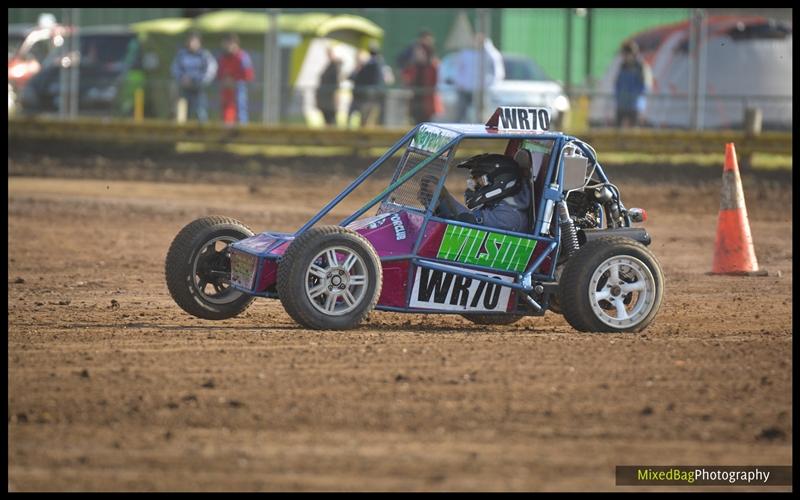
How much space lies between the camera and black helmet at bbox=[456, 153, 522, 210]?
30.3 ft

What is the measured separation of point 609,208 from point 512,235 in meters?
0.87

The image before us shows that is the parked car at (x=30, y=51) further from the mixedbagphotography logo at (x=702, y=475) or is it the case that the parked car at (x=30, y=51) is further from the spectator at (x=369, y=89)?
the mixedbagphotography logo at (x=702, y=475)

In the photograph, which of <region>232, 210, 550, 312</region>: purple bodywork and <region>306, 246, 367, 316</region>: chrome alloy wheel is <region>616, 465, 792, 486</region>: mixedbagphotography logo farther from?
<region>232, 210, 550, 312</region>: purple bodywork

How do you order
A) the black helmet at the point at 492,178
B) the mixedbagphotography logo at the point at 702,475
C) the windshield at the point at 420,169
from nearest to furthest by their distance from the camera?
the mixedbagphotography logo at the point at 702,475
the windshield at the point at 420,169
the black helmet at the point at 492,178

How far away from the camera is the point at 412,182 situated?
933 cm

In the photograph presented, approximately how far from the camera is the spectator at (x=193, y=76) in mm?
21266

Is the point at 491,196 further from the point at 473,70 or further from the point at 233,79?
the point at 233,79

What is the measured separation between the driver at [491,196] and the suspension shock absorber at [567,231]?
0.80 ft

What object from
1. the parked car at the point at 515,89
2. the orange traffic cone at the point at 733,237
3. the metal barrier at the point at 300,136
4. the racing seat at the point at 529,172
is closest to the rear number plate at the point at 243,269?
the racing seat at the point at 529,172

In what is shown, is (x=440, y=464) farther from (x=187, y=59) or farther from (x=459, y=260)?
(x=187, y=59)

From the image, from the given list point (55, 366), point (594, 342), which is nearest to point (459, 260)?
point (594, 342)

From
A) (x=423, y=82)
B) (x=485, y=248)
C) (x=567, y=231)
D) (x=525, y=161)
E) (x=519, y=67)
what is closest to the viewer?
(x=485, y=248)

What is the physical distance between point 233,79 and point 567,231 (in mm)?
13135

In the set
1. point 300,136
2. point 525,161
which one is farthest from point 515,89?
point 525,161
